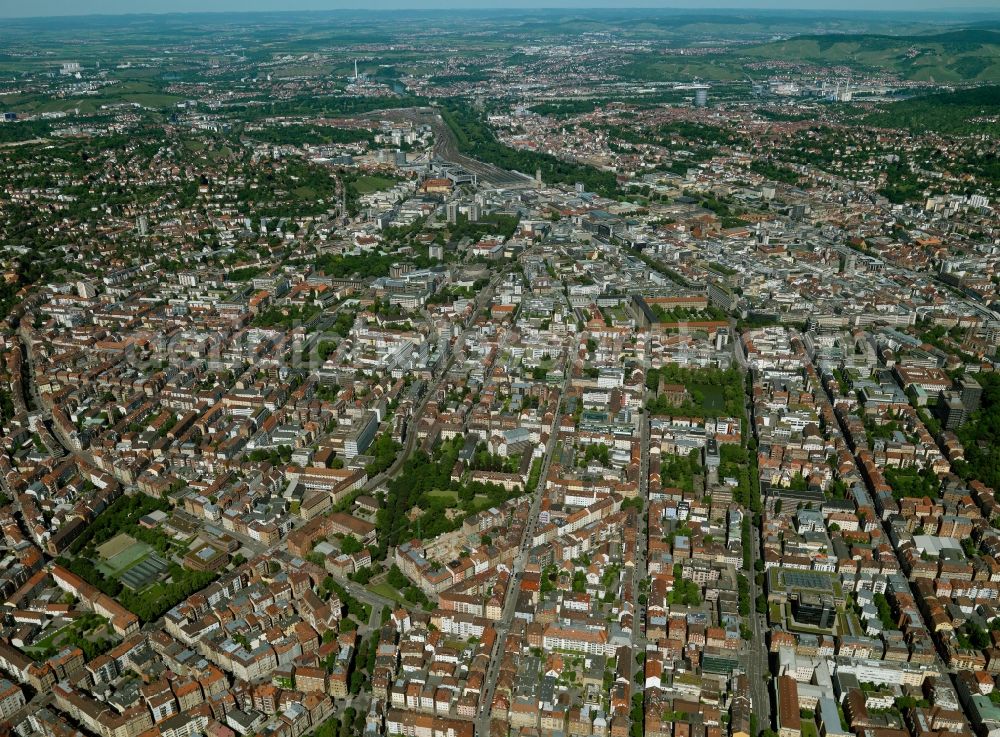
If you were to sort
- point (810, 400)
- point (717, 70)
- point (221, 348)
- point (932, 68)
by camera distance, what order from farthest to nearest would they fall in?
point (717, 70) → point (932, 68) → point (221, 348) → point (810, 400)

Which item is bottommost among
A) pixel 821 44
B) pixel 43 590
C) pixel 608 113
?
pixel 43 590

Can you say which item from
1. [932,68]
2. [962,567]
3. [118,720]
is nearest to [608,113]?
[932,68]

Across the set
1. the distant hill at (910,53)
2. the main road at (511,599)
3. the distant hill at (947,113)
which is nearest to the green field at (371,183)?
the main road at (511,599)

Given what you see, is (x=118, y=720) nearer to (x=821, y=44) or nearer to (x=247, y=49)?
(x=821, y=44)

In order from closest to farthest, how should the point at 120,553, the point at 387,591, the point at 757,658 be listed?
the point at 757,658 → the point at 387,591 → the point at 120,553

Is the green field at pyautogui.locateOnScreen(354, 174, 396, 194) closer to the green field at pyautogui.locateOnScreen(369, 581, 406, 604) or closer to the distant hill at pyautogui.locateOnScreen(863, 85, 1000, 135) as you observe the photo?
the green field at pyautogui.locateOnScreen(369, 581, 406, 604)

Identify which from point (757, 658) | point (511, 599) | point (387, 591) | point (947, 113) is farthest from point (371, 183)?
point (947, 113)

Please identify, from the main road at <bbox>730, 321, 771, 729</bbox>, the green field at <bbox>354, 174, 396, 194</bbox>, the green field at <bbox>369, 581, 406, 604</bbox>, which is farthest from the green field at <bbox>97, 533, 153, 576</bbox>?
the green field at <bbox>354, 174, 396, 194</bbox>

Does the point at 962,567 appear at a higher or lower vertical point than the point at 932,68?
lower

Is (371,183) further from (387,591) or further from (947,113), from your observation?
(947,113)
